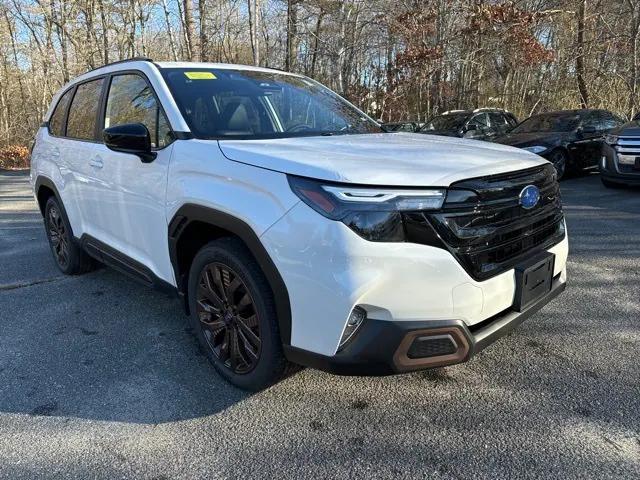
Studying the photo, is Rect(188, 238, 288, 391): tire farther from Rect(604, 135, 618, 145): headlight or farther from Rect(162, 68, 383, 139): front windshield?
Rect(604, 135, 618, 145): headlight

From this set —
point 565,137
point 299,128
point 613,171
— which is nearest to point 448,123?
point 565,137

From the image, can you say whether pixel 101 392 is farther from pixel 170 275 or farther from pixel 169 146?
pixel 169 146

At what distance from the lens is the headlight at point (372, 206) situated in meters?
2.03

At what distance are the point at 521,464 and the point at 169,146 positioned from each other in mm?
2398

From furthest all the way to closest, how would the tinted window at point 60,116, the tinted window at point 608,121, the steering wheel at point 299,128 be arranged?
the tinted window at point 608,121 < the tinted window at point 60,116 < the steering wheel at point 299,128

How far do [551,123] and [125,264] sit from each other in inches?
390

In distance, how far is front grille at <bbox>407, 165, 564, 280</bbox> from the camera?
2115 millimetres

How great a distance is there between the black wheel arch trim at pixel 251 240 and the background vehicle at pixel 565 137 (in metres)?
8.42

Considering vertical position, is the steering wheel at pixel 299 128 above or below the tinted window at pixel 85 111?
below

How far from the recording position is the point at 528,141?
32.7 feet

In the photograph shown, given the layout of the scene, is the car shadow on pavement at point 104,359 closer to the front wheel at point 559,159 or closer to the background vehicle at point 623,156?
the background vehicle at point 623,156

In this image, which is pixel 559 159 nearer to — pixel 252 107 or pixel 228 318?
pixel 252 107

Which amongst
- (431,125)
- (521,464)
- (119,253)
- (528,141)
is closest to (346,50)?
(431,125)

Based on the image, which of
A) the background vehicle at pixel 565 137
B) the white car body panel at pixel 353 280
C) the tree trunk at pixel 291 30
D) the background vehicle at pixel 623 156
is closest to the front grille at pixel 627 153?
the background vehicle at pixel 623 156
